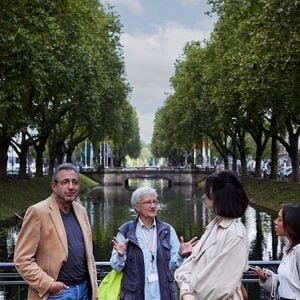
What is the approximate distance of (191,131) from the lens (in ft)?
179

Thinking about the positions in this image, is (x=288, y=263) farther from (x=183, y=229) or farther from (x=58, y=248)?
(x=183, y=229)

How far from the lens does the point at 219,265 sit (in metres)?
3.85

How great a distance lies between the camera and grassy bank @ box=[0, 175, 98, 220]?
99.6 ft

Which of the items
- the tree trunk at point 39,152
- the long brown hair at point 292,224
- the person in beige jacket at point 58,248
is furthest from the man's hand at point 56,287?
the tree trunk at point 39,152

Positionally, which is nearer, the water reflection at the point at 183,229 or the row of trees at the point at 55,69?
the water reflection at the point at 183,229

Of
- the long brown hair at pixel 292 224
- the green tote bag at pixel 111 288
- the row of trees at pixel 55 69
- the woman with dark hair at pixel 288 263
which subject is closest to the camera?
the woman with dark hair at pixel 288 263

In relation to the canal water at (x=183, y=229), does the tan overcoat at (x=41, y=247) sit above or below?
above

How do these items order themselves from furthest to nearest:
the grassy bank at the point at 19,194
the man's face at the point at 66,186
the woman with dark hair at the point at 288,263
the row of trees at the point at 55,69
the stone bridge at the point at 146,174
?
the stone bridge at the point at 146,174
the grassy bank at the point at 19,194
the row of trees at the point at 55,69
the man's face at the point at 66,186
the woman with dark hair at the point at 288,263

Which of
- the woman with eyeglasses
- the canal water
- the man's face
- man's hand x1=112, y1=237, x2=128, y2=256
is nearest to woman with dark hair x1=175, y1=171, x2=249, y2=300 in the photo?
the woman with eyeglasses

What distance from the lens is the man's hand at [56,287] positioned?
15.6 feet

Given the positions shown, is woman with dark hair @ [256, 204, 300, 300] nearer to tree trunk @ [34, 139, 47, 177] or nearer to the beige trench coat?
the beige trench coat

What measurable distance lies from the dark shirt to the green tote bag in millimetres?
264

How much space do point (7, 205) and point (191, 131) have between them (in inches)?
1052

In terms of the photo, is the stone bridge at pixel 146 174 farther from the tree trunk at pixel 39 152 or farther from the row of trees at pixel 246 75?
the tree trunk at pixel 39 152
